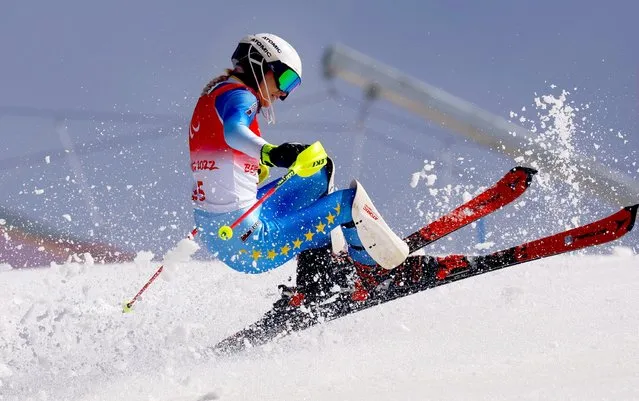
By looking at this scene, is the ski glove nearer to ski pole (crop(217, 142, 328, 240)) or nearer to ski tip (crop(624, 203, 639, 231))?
ski pole (crop(217, 142, 328, 240))

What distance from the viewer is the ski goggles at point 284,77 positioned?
3791mm

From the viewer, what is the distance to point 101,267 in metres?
7.60

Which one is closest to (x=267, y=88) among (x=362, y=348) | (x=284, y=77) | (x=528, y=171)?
(x=284, y=77)

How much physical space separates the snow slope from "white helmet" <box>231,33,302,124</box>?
1058 mm

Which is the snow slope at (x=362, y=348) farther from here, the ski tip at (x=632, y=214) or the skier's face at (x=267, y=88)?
the skier's face at (x=267, y=88)

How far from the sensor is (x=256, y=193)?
3.85 meters

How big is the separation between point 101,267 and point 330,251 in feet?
13.7

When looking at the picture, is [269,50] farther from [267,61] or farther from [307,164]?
[307,164]

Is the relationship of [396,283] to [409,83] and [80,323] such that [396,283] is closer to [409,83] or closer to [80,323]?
[80,323]

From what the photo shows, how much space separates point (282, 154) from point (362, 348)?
1.03 m

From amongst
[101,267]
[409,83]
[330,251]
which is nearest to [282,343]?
[330,251]

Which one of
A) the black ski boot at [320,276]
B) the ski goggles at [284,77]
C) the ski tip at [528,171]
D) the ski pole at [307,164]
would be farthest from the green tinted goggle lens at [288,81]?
the ski tip at [528,171]

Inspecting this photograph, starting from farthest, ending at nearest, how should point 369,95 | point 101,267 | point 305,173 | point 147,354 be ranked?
point 369,95 < point 101,267 < point 147,354 < point 305,173

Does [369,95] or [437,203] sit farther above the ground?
[369,95]
